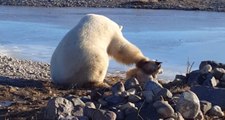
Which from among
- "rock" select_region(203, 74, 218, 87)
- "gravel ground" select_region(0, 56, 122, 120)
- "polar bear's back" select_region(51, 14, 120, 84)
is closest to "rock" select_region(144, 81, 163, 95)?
"rock" select_region(203, 74, 218, 87)

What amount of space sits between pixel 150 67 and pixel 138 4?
32.5 m

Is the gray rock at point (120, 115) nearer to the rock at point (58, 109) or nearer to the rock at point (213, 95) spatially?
the rock at point (58, 109)

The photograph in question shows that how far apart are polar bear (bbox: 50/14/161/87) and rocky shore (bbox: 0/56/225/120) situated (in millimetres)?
659

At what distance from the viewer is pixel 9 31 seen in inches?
982

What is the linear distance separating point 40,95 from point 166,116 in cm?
322

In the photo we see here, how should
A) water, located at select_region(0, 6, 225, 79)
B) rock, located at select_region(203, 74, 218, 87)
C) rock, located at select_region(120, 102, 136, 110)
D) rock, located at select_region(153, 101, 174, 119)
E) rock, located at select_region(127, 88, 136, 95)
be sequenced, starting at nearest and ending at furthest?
rock, located at select_region(153, 101, 174, 119) < rock, located at select_region(120, 102, 136, 110) < rock, located at select_region(127, 88, 136, 95) < rock, located at select_region(203, 74, 218, 87) < water, located at select_region(0, 6, 225, 79)

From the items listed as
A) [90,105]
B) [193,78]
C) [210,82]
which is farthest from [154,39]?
[90,105]

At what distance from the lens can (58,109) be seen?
7.42m

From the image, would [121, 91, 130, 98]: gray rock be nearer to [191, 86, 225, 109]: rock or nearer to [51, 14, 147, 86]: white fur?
[191, 86, 225, 109]: rock

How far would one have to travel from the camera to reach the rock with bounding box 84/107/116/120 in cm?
714

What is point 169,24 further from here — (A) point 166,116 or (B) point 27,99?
(A) point 166,116

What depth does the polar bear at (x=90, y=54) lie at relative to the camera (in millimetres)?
11156

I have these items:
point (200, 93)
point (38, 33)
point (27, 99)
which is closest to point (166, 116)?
point (200, 93)

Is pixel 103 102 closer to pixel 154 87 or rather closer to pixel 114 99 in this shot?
pixel 114 99
